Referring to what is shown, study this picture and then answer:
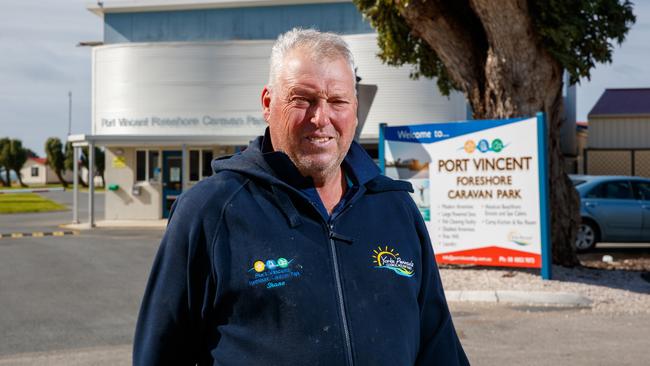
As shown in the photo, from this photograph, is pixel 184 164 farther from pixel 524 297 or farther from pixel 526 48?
pixel 524 297

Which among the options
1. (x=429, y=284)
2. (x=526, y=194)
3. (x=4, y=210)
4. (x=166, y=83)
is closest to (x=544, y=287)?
(x=526, y=194)

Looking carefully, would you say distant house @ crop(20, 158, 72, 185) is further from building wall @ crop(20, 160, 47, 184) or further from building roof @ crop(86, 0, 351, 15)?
building roof @ crop(86, 0, 351, 15)

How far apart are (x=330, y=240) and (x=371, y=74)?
21226 millimetres

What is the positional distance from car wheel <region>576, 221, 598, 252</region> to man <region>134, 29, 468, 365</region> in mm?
13345

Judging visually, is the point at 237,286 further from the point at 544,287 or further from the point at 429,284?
the point at 544,287

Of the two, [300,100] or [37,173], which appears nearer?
[300,100]

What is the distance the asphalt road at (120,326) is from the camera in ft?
21.8

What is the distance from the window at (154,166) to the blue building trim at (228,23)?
4.70m

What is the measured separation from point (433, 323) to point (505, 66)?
9.08 m

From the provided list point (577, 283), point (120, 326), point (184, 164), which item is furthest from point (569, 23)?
point (184, 164)

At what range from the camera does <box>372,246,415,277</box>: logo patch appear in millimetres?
2172

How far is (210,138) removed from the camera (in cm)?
2275

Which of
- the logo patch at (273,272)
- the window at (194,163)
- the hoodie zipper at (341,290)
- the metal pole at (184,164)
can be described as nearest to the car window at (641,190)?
the metal pole at (184,164)

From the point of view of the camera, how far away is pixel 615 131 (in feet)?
89.0
